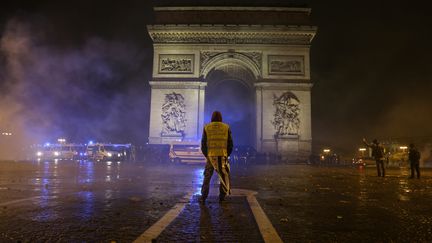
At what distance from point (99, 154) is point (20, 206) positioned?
80.2ft

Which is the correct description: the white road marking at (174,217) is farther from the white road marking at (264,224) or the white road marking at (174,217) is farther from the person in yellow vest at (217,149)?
the person in yellow vest at (217,149)

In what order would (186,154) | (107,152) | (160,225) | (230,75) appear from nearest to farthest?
(160,225) → (186,154) → (107,152) → (230,75)

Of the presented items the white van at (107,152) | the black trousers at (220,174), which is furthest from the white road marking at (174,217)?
the white van at (107,152)

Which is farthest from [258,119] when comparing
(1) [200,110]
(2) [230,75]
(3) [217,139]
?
(3) [217,139]

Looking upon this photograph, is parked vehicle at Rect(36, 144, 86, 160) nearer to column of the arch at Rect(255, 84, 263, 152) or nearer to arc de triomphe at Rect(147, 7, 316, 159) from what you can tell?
arc de triomphe at Rect(147, 7, 316, 159)

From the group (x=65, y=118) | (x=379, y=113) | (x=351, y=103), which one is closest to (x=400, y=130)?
(x=379, y=113)

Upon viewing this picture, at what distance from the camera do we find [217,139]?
5.75 metres

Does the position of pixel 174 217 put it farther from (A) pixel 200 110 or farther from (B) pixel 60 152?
(B) pixel 60 152

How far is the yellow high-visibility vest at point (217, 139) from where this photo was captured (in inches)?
225

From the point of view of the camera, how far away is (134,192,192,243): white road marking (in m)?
3.07

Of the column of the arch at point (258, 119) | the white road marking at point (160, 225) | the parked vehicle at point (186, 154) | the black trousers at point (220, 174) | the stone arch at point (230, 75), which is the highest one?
the stone arch at point (230, 75)

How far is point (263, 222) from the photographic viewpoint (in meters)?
3.80

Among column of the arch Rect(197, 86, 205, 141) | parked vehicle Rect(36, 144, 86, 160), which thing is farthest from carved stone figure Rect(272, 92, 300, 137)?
parked vehicle Rect(36, 144, 86, 160)

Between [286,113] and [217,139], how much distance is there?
70.3ft
